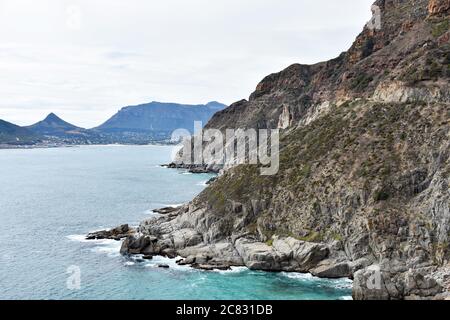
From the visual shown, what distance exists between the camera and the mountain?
2319 inches

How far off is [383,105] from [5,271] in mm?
65536

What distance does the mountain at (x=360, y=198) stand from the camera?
58.9 meters

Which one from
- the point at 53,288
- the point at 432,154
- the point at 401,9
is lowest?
the point at 53,288

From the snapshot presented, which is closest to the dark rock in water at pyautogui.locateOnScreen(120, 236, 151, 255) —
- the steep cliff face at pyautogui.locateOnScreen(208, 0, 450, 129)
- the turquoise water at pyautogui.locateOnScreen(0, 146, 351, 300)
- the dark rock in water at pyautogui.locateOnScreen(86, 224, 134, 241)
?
the turquoise water at pyautogui.locateOnScreen(0, 146, 351, 300)

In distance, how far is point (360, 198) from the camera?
2692 inches

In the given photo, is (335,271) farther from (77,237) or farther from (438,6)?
(438,6)

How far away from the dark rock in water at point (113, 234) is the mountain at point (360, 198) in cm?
465

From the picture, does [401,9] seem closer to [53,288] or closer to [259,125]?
[259,125]

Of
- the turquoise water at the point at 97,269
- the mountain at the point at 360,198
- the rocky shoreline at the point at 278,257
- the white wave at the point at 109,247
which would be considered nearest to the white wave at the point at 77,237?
the turquoise water at the point at 97,269

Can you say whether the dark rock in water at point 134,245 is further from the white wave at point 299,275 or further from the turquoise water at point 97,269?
the white wave at point 299,275

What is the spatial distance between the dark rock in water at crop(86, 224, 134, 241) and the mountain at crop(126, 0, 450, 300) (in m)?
4.65

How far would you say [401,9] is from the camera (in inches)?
4555
